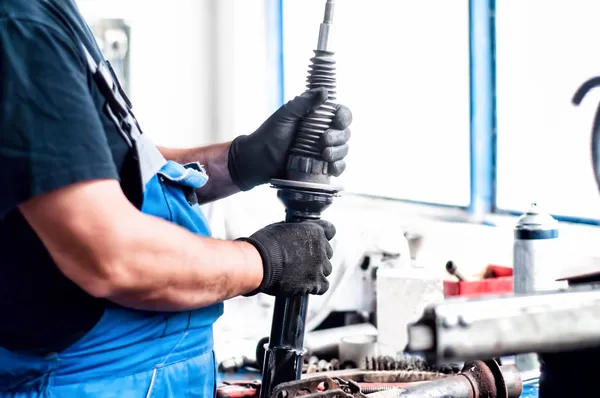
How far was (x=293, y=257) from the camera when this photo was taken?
1245 mm

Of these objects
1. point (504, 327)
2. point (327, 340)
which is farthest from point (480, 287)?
point (504, 327)

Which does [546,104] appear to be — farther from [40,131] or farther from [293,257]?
[40,131]

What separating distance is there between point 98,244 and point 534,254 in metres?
0.96

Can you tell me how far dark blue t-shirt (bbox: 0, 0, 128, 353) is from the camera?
39.3 inches

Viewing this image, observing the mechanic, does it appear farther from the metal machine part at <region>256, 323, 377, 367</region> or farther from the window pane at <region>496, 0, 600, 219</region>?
the window pane at <region>496, 0, 600, 219</region>

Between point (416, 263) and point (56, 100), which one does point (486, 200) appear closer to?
point (416, 263)

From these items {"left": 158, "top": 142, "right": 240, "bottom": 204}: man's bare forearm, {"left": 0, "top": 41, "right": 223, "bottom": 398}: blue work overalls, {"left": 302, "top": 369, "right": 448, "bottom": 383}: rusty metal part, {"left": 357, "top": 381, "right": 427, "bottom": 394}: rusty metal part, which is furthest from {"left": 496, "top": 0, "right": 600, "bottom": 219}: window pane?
{"left": 0, "top": 41, "right": 223, "bottom": 398}: blue work overalls

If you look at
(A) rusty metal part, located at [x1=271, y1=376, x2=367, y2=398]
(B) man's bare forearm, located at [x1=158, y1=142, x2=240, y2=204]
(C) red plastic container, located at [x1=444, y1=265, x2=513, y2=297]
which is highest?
(B) man's bare forearm, located at [x1=158, y1=142, x2=240, y2=204]

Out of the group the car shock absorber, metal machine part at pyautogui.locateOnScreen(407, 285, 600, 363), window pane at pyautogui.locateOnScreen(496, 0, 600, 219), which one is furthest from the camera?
window pane at pyautogui.locateOnScreen(496, 0, 600, 219)

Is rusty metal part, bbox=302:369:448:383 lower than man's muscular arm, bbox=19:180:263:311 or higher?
lower

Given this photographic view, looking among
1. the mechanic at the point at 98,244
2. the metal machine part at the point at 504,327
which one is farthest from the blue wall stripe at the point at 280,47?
the metal machine part at the point at 504,327

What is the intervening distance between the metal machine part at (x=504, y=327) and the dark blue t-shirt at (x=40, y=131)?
1.80 feet

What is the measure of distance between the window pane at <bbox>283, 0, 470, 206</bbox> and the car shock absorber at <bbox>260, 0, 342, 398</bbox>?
59.1 inches

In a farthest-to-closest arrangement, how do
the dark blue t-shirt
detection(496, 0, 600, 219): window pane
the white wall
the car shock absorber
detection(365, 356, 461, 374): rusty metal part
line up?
1. the white wall
2. detection(496, 0, 600, 219): window pane
3. detection(365, 356, 461, 374): rusty metal part
4. the car shock absorber
5. the dark blue t-shirt
